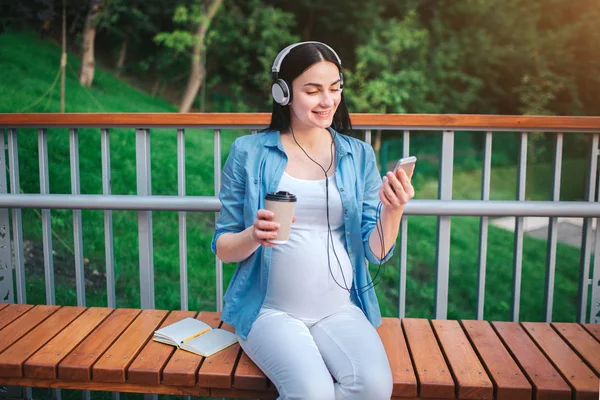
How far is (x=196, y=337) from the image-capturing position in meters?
2.04

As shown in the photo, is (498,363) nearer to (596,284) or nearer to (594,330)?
(594,330)

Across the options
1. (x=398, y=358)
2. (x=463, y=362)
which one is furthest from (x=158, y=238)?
(x=463, y=362)

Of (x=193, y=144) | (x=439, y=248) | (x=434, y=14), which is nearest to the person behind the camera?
(x=439, y=248)

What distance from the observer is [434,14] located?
583 inches

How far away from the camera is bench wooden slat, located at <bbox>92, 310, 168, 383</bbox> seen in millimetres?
1839

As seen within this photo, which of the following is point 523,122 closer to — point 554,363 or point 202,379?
point 554,363

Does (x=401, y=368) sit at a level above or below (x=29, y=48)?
below

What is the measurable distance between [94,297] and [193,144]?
4968mm

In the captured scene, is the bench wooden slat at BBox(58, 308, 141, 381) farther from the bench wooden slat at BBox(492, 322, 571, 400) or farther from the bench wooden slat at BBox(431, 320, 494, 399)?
the bench wooden slat at BBox(492, 322, 571, 400)

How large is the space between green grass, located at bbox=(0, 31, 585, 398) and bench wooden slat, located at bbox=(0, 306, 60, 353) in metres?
2.38

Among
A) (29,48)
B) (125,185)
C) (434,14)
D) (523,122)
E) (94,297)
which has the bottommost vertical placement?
(94,297)

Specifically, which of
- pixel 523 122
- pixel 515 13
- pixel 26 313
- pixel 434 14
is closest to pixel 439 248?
pixel 523 122

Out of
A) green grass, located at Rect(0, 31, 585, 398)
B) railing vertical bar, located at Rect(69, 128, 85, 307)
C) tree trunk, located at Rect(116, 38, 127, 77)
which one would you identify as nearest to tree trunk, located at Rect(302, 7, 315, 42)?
tree trunk, located at Rect(116, 38, 127, 77)

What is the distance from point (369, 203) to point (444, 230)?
2.06ft
